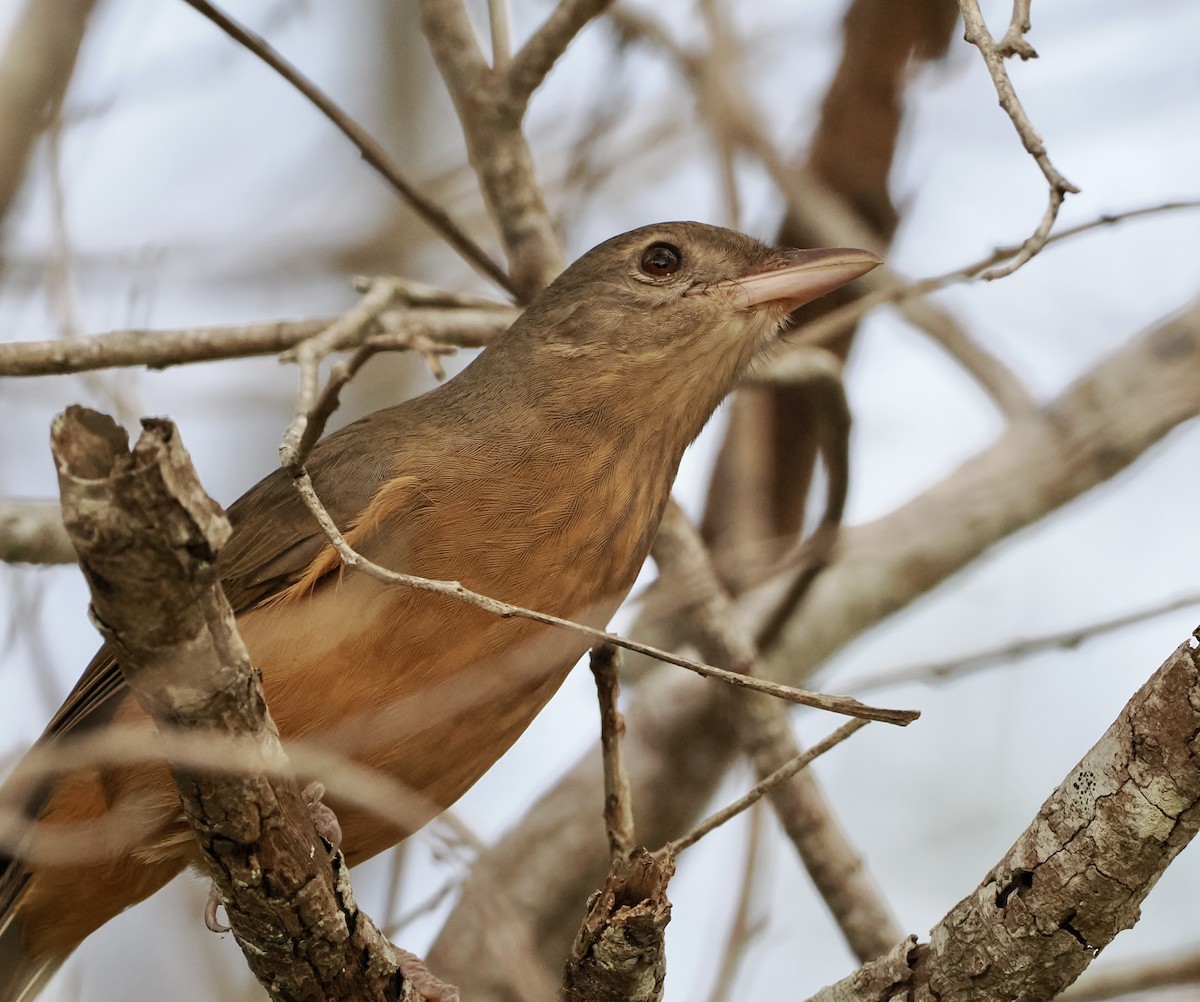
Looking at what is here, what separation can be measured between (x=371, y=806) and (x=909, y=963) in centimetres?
129

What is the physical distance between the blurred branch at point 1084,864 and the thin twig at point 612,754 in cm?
89

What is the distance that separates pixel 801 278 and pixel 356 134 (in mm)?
1525

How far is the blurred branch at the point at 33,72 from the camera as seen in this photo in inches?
202

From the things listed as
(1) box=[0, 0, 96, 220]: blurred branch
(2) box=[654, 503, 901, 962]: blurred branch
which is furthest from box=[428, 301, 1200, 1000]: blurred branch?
(1) box=[0, 0, 96, 220]: blurred branch

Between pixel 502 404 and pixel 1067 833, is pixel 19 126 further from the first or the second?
pixel 1067 833

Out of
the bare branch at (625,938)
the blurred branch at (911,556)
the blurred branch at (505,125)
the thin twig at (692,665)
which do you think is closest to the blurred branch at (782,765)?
the blurred branch at (911,556)

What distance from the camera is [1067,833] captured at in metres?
2.73

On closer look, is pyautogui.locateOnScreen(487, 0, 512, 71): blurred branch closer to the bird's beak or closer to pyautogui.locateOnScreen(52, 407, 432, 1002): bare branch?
the bird's beak

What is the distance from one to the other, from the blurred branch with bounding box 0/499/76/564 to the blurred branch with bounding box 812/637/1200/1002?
122 inches

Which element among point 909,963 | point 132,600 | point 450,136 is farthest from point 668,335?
point 450,136

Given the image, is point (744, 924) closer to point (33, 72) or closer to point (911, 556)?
point (911, 556)

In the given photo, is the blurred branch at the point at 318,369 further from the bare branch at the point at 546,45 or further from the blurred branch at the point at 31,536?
the blurred branch at the point at 31,536

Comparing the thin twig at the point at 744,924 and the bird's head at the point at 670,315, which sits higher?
the bird's head at the point at 670,315

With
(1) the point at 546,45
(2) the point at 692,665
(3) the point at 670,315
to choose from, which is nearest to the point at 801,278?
(3) the point at 670,315
